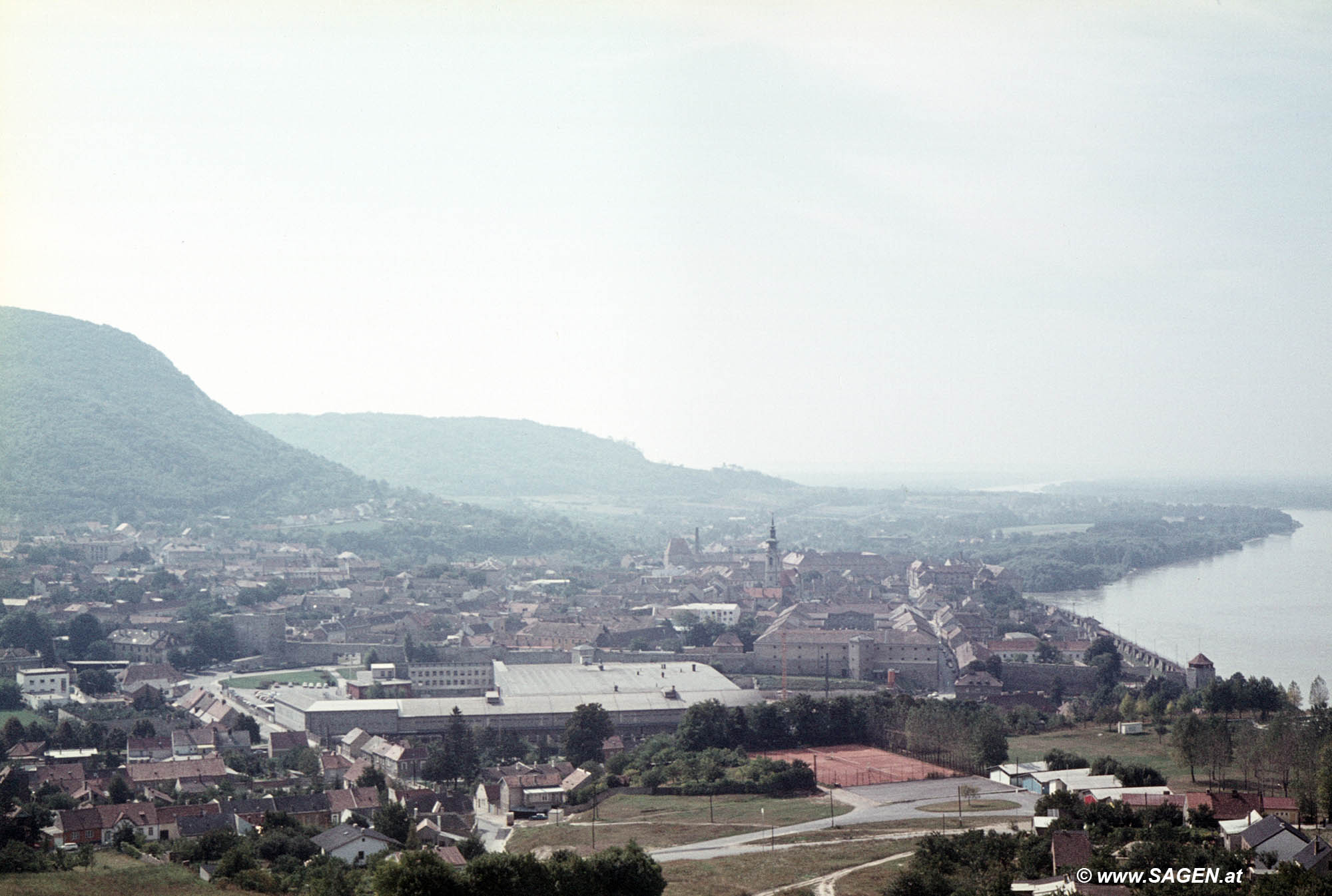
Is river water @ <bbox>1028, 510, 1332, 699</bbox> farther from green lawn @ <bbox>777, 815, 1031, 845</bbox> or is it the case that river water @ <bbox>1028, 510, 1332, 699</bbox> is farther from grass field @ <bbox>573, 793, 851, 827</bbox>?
green lawn @ <bbox>777, 815, 1031, 845</bbox>

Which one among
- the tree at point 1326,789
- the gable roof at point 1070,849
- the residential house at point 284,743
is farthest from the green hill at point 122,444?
the gable roof at point 1070,849

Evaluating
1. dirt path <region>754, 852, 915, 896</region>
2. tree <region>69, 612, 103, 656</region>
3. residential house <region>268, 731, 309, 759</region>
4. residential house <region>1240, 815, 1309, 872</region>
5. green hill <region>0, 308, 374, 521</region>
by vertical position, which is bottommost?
residential house <region>268, 731, 309, 759</region>

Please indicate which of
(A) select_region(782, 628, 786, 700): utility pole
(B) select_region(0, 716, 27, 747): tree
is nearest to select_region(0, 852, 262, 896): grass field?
(B) select_region(0, 716, 27, 747): tree

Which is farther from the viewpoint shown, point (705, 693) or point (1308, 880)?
point (705, 693)

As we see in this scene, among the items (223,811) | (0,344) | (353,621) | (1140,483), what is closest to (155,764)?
(223,811)

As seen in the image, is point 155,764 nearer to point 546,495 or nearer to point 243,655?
point 243,655

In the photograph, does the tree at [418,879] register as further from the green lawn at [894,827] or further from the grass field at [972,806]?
the grass field at [972,806]

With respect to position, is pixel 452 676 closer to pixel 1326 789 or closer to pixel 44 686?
pixel 44 686
